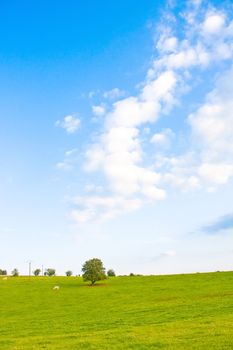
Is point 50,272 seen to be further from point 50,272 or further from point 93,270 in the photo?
point 93,270

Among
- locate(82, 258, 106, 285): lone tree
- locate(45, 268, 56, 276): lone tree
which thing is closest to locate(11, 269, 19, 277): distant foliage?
locate(45, 268, 56, 276): lone tree

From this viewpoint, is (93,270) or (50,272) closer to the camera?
(93,270)

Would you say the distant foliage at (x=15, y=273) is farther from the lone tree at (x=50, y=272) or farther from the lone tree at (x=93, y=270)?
the lone tree at (x=93, y=270)

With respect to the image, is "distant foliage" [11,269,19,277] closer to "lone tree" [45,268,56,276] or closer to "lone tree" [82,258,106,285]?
"lone tree" [45,268,56,276]

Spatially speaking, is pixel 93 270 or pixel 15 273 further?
pixel 15 273

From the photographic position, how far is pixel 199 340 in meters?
25.2

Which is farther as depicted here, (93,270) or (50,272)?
(50,272)

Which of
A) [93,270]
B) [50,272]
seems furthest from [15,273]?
[93,270]

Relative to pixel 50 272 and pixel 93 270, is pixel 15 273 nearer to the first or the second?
pixel 50 272

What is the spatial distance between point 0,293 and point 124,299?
38.4 meters

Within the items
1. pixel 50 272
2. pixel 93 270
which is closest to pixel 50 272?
pixel 50 272

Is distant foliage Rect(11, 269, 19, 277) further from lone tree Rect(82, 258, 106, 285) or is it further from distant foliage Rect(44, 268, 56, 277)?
lone tree Rect(82, 258, 106, 285)

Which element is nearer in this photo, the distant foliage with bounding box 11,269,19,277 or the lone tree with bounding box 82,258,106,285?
the lone tree with bounding box 82,258,106,285

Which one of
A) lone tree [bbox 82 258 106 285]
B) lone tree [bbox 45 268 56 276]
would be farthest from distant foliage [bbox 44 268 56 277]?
lone tree [bbox 82 258 106 285]
